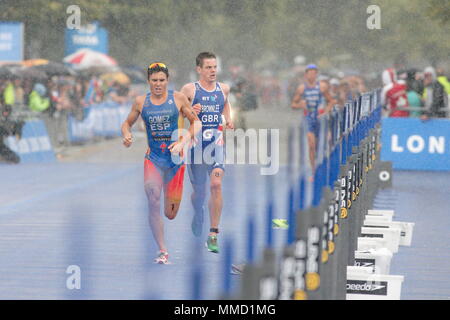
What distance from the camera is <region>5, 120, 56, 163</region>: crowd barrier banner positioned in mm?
22484

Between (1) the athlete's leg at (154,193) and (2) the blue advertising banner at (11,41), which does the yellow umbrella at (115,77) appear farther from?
(1) the athlete's leg at (154,193)

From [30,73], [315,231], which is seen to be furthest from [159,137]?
[30,73]

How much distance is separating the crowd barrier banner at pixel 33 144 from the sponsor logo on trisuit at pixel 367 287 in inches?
570

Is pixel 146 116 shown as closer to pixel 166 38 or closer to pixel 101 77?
pixel 101 77

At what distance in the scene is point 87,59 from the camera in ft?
119

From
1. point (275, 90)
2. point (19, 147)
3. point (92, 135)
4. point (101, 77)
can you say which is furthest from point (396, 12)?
point (19, 147)

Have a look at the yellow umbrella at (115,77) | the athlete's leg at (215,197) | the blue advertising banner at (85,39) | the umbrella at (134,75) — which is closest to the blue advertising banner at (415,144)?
the athlete's leg at (215,197)

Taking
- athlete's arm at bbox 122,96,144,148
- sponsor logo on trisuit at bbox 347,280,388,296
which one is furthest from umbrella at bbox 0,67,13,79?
sponsor logo on trisuit at bbox 347,280,388,296

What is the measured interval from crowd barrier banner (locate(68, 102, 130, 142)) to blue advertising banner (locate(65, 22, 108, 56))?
4.66 meters

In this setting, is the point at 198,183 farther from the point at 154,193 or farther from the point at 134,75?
the point at 134,75

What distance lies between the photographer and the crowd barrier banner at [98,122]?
2638cm

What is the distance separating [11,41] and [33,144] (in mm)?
6829
